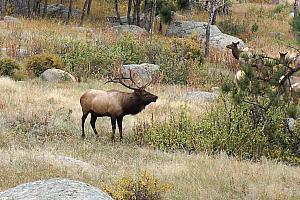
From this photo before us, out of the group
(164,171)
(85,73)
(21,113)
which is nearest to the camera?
(164,171)

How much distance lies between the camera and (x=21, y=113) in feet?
42.6

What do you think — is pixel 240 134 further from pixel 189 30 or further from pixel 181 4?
pixel 181 4

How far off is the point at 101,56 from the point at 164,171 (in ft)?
38.0

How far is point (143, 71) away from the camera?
19328mm

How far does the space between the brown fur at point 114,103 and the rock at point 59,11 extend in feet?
84.3

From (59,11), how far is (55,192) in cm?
3255

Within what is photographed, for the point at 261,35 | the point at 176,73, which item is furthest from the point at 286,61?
the point at 261,35

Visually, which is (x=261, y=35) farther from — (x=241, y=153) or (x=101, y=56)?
(x=241, y=153)

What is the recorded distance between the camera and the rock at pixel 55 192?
5.61m

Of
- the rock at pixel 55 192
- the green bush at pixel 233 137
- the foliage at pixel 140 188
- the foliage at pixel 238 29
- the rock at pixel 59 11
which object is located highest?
the rock at pixel 55 192

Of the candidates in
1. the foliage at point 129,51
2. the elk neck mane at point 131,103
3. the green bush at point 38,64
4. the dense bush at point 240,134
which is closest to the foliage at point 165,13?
the foliage at point 129,51

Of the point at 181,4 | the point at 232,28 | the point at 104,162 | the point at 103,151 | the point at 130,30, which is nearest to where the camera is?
the point at 104,162

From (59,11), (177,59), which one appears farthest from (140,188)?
(59,11)

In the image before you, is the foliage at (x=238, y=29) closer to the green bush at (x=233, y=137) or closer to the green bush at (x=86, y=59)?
the green bush at (x=86, y=59)
